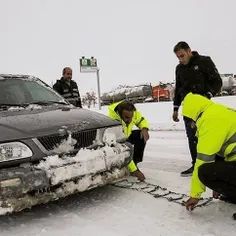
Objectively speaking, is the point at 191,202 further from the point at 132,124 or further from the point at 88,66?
the point at 88,66

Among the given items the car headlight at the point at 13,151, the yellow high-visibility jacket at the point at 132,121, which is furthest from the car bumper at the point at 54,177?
the yellow high-visibility jacket at the point at 132,121

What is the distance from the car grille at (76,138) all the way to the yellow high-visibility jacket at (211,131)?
3.42 ft

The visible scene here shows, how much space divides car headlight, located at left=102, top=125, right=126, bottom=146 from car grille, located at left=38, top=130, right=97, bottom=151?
0.14 m

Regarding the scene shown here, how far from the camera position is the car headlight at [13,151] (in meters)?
3.03

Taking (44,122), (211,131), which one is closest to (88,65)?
(44,122)

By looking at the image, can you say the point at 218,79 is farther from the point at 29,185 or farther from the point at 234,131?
the point at 29,185

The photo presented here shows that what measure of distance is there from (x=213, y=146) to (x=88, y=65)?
15.7m

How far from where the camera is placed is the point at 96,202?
373 cm

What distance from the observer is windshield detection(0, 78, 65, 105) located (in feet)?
13.9

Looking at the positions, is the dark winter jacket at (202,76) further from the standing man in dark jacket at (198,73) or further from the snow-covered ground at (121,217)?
the snow-covered ground at (121,217)

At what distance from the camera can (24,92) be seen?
14.8 feet

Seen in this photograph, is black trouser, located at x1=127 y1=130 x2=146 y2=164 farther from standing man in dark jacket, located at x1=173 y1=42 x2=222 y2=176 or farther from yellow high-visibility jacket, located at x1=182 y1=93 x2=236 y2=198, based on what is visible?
yellow high-visibility jacket, located at x1=182 y1=93 x2=236 y2=198

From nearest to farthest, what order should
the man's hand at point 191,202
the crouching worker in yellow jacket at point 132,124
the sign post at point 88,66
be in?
the man's hand at point 191,202 → the crouching worker in yellow jacket at point 132,124 → the sign post at point 88,66

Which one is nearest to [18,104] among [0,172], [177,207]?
[0,172]
